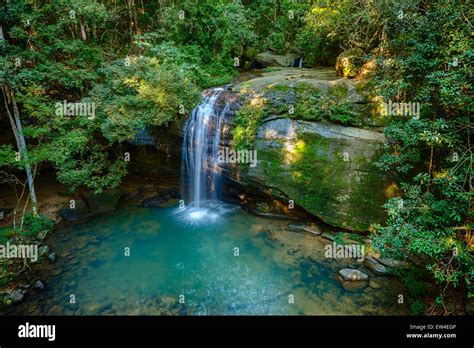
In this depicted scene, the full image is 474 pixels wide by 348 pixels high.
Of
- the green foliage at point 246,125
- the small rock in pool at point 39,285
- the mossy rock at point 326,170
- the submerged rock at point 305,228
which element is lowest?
the small rock in pool at point 39,285

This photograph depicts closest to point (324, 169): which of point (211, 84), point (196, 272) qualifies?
point (196, 272)

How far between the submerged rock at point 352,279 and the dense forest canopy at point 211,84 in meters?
1.37

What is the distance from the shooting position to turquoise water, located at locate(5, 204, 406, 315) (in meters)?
6.56

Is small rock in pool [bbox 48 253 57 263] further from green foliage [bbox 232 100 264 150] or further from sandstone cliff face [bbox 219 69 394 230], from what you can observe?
green foliage [bbox 232 100 264 150]

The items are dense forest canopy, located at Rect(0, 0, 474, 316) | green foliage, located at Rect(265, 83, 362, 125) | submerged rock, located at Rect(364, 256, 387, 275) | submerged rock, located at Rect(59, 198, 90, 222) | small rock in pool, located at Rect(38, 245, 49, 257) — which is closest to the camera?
dense forest canopy, located at Rect(0, 0, 474, 316)

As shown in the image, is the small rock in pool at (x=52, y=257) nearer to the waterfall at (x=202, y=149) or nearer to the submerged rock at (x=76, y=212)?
the submerged rock at (x=76, y=212)

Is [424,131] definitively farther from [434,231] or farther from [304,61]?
[304,61]

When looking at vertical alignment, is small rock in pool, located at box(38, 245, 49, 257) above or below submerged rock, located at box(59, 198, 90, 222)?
below

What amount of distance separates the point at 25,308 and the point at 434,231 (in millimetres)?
9594

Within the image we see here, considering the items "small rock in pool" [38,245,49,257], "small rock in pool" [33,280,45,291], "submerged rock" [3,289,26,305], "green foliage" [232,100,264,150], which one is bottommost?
"submerged rock" [3,289,26,305]

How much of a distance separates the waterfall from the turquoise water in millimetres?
1359

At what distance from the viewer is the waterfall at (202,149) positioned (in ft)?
34.6

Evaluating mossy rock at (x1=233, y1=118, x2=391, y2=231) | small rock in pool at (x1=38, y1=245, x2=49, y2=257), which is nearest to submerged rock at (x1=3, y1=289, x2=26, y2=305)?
small rock in pool at (x1=38, y1=245, x2=49, y2=257)

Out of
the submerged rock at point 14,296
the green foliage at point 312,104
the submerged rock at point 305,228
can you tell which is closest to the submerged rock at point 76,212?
the submerged rock at point 14,296
